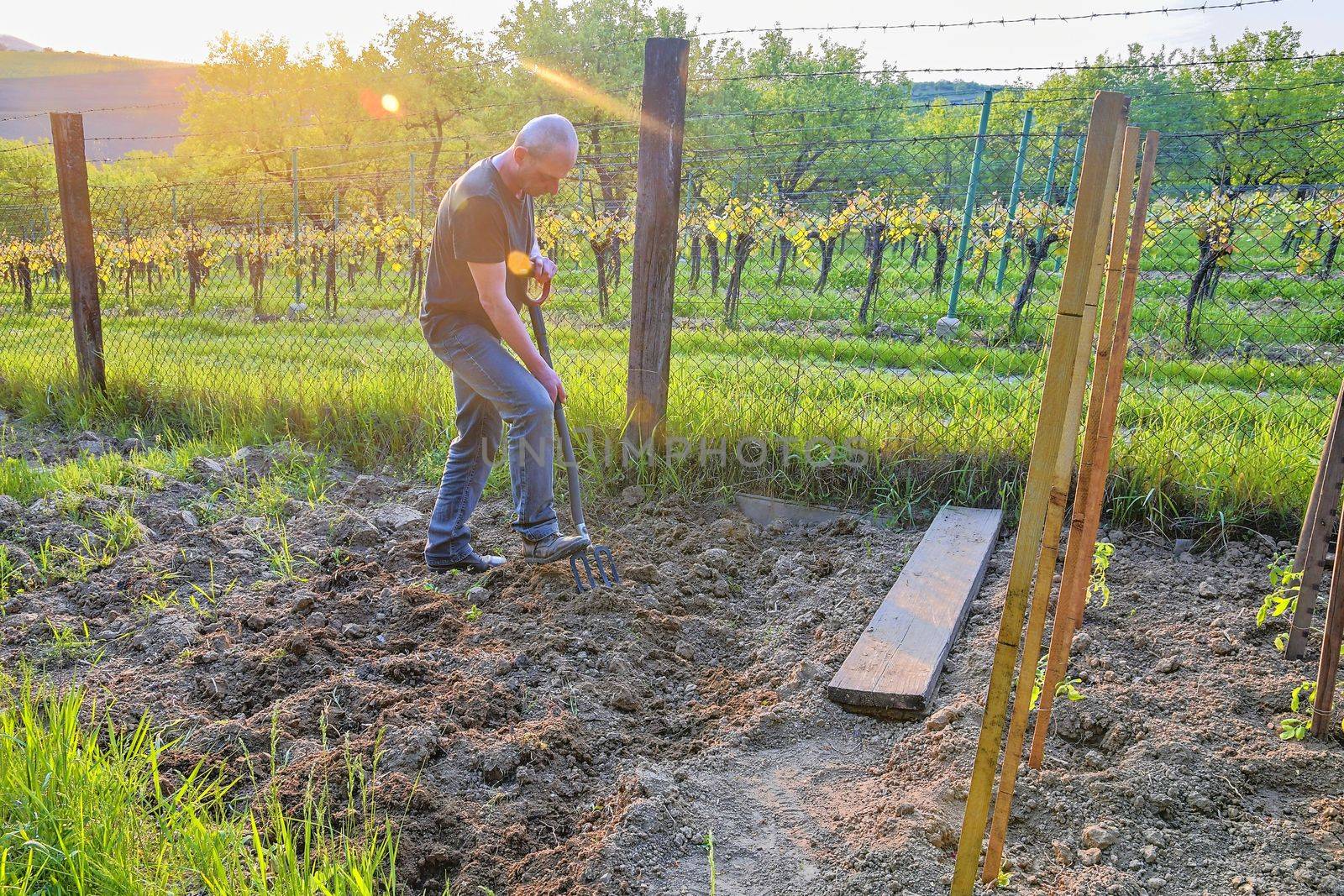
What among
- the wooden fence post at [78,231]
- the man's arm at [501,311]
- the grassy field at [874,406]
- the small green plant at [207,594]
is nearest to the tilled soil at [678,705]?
the small green plant at [207,594]

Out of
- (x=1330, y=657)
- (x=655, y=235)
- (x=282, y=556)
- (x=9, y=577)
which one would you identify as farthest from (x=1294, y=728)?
(x=9, y=577)

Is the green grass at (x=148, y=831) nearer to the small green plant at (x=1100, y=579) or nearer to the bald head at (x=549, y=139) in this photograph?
the small green plant at (x=1100, y=579)

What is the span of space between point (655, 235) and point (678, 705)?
2.35 m

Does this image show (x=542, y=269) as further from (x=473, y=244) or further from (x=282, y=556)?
(x=282, y=556)

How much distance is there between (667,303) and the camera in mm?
4340

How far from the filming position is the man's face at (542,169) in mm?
3113

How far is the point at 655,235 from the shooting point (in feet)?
13.8

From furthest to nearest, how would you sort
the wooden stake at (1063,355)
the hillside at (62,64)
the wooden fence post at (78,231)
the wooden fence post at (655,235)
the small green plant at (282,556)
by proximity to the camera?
the hillside at (62,64), the wooden fence post at (78,231), the wooden fence post at (655,235), the small green plant at (282,556), the wooden stake at (1063,355)

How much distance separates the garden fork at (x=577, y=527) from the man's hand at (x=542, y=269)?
25 mm

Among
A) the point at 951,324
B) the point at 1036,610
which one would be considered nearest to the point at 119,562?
the point at 1036,610

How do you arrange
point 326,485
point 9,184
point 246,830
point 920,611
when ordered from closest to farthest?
point 246,830 < point 920,611 < point 326,485 < point 9,184

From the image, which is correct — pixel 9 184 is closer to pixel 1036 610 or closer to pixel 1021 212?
pixel 1021 212

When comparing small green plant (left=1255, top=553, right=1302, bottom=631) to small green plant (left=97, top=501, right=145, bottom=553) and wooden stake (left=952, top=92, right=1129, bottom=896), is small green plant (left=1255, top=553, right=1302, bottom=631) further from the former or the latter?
small green plant (left=97, top=501, right=145, bottom=553)

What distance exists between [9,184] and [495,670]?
4253cm
